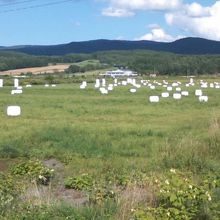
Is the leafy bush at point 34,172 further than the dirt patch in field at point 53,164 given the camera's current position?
No

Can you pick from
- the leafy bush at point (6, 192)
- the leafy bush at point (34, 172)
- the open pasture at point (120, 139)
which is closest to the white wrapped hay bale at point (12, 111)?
the open pasture at point (120, 139)

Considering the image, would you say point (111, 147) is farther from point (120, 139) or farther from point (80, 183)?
point (80, 183)

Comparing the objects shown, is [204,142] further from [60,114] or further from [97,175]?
[60,114]

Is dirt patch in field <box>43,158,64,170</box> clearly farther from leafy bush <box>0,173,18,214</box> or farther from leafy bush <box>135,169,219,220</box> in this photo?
leafy bush <box>135,169,219,220</box>

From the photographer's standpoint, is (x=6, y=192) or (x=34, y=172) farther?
A: (x=34, y=172)

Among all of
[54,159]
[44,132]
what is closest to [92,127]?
[44,132]

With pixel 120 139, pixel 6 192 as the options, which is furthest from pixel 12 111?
pixel 6 192

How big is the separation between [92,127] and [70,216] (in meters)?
15.6

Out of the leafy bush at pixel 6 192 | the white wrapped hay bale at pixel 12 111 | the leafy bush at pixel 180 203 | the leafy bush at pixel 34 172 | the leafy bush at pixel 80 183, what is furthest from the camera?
the white wrapped hay bale at pixel 12 111

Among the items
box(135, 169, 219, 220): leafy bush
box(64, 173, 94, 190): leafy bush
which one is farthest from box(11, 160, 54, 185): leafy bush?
box(135, 169, 219, 220): leafy bush

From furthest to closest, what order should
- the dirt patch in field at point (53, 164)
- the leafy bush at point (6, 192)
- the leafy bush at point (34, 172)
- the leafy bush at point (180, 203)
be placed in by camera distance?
the dirt patch in field at point (53, 164) → the leafy bush at point (34, 172) → the leafy bush at point (6, 192) → the leafy bush at point (180, 203)

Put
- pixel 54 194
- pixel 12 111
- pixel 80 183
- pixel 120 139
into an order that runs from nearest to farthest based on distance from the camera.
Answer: pixel 54 194, pixel 80 183, pixel 120 139, pixel 12 111

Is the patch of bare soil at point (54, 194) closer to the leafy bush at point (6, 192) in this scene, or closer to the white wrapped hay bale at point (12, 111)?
the leafy bush at point (6, 192)

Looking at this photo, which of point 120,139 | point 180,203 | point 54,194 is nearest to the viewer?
point 180,203
